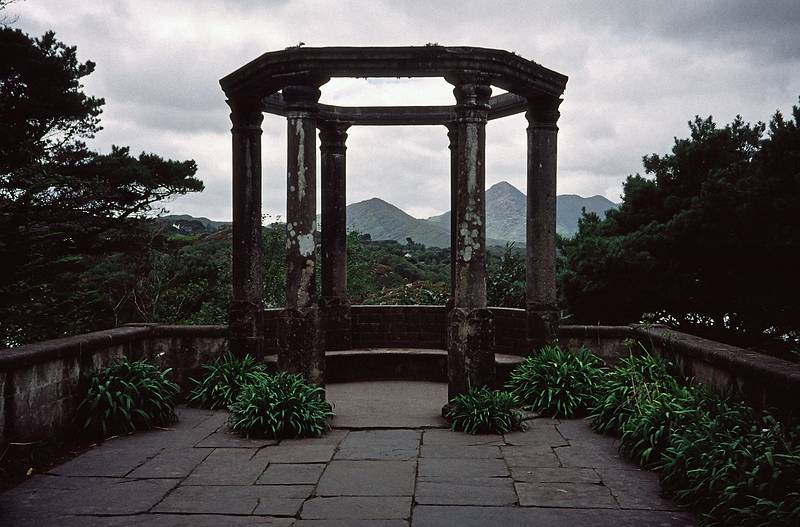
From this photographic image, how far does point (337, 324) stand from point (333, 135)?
A: 9.22 feet

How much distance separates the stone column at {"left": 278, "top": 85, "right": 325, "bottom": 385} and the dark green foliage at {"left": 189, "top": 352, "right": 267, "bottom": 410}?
74cm

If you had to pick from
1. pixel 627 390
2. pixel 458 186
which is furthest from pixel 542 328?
pixel 458 186

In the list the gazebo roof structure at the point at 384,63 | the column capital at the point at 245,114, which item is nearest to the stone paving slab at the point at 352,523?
the gazebo roof structure at the point at 384,63

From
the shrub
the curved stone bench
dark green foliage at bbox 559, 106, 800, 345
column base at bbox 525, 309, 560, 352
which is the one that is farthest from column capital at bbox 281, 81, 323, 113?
dark green foliage at bbox 559, 106, 800, 345

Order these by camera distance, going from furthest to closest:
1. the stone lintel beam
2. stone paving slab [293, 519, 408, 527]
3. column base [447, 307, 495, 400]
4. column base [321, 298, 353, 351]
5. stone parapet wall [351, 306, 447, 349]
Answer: stone parapet wall [351, 306, 447, 349] < column base [321, 298, 353, 351] < the stone lintel beam < column base [447, 307, 495, 400] < stone paving slab [293, 519, 408, 527]

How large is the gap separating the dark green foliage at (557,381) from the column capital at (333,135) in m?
4.49

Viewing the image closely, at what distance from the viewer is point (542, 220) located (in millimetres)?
9016

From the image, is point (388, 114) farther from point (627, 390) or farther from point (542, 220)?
point (627, 390)

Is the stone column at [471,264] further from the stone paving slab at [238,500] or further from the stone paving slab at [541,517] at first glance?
the stone paving slab at [541,517]

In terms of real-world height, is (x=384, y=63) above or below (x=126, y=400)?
above

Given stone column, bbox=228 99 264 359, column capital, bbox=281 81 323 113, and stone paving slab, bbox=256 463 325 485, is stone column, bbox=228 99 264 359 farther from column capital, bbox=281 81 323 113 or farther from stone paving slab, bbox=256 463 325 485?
stone paving slab, bbox=256 463 325 485

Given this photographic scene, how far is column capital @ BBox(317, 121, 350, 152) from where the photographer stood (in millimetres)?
11016

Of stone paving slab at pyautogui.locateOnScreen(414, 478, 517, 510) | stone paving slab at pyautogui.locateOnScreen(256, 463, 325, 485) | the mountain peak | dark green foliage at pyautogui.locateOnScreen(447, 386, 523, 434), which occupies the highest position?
the mountain peak

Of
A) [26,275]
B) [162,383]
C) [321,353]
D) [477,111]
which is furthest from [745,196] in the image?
[26,275]
